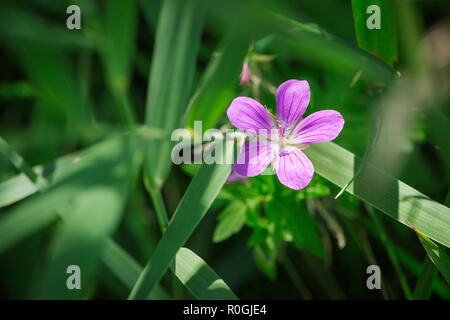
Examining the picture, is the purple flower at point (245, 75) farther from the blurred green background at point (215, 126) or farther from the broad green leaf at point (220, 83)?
the broad green leaf at point (220, 83)

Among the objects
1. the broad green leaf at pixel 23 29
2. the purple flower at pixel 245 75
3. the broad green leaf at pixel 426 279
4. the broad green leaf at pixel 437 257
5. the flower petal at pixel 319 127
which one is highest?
the broad green leaf at pixel 23 29

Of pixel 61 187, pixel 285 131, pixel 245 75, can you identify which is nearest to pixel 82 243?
pixel 61 187

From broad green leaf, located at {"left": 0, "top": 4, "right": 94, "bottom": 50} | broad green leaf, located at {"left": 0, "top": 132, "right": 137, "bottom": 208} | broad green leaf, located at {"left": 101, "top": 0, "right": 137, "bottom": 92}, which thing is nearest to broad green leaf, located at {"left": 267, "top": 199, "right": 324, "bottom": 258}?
broad green leaf, located at {"left": 0, "top": 132, "right": 137, "bottom": 208}

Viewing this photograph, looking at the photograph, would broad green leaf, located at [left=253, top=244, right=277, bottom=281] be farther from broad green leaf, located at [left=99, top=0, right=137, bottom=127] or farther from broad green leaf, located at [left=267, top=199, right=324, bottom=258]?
broad green leaf, located at [left=99, top=0, right=137, bottom=127]

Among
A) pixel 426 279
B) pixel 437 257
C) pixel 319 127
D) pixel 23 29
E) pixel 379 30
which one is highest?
pixel 23 29

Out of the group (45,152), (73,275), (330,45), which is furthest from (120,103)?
(330,45)

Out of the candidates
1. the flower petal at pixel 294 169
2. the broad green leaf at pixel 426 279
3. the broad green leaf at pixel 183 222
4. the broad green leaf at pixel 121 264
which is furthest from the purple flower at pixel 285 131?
the broad green leaf at pixel 121 264

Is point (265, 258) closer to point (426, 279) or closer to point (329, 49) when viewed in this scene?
point (426, 279)
